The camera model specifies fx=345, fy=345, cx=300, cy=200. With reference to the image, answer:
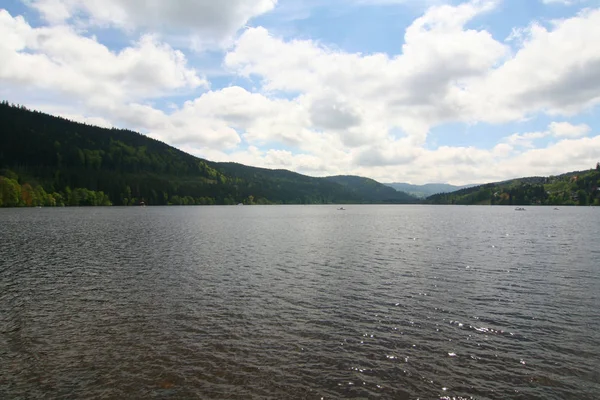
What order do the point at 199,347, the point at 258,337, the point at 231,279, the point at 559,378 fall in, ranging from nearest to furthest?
the point at 559,378, the point at 199,347, the point at 258,337, the point at 231,279

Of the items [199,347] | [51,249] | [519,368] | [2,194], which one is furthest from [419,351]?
[2,194]

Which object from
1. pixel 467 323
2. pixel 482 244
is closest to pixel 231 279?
pixel 467 323

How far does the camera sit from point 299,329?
2356cm

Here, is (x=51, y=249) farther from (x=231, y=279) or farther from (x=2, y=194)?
(x=2, y=194)

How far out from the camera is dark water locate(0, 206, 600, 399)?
16656 mm

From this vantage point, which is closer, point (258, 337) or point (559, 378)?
point (559, 378)

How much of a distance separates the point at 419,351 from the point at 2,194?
250593 millimetres

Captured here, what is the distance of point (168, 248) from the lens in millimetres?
61500

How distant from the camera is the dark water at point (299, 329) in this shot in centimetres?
1666

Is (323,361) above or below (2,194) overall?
below

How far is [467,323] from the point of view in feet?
81.2

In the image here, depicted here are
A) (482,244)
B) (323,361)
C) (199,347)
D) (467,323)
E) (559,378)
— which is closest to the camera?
(559,378)

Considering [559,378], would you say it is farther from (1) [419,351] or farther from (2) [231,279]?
(2) [231,279]

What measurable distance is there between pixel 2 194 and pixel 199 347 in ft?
791
